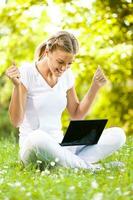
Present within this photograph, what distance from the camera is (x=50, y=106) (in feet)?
16.5

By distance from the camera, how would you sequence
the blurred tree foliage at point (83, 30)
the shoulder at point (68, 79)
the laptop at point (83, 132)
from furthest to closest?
the blurred tree foliage at point (83, 30) → the shoulder at point (68, 79) → the laptop at point (83, 132)

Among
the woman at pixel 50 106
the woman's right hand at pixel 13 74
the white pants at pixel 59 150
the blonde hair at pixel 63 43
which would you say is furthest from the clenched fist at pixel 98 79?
the woman's right hand at pixel 13 74

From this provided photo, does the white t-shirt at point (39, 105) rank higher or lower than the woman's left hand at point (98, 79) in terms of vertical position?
lower

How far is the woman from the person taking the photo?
184 inches

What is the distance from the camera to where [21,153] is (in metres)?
4.84

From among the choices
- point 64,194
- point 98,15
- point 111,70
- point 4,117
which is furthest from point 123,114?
point 64,194

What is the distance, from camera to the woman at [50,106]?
184 inches

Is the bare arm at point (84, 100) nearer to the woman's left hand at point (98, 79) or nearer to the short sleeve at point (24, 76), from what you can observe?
the woman's left hand at point (98, 79)

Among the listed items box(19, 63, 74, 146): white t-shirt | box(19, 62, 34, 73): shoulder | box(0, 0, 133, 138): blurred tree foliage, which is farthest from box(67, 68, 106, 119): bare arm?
box(0, 0, 133, 138): blurred tree foliage

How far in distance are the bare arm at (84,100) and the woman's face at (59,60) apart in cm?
34

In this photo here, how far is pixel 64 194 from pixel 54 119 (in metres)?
1.75

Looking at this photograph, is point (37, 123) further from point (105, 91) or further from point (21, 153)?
point (105, 91)

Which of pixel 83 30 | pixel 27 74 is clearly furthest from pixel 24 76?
pixel 83 30

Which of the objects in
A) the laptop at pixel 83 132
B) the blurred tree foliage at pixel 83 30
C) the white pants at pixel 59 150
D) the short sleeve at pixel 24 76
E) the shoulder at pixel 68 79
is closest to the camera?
the white pants at pixel 59 150
